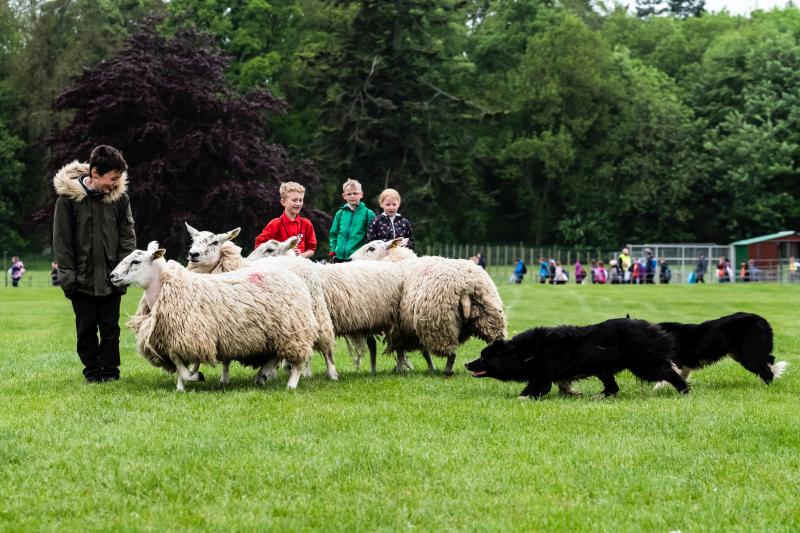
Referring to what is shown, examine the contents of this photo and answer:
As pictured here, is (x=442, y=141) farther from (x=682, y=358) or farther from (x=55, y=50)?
(x=682, y=358)

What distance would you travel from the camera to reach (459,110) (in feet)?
197

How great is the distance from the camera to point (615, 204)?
70188 mm

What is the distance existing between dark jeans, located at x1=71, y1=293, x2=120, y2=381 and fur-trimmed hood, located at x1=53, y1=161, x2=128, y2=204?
3.24 feet

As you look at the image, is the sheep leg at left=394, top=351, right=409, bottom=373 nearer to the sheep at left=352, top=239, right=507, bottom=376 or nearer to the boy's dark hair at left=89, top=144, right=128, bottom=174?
the sheep at left=352, top=239, right=507, bottom=376

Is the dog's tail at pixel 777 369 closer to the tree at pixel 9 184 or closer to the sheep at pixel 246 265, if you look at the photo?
the sheep at pixel 246 265

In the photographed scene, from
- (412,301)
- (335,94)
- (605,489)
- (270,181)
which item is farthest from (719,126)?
(605,489)

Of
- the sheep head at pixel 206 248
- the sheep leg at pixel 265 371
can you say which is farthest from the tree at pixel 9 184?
the sheep leg at pixel 265 371

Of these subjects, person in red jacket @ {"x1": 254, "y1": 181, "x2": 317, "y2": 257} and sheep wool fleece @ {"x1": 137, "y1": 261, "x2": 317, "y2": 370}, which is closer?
sheep wool fleece @ {"x1": 137, "y1": 261, "x2": 317, "y2": 370}

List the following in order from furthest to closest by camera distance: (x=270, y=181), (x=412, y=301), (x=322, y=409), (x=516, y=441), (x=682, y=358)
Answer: (x=270, y=181) < (x=412, y=301) < (x=682, y=358) < (x=322, y=409) < (x=516, y=441)

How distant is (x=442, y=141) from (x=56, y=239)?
51766mm

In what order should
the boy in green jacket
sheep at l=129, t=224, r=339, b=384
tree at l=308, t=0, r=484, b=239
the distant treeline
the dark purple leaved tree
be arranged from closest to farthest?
sheep at l=129, t=224, r=339, b=384 < the boy in green jacket < the dark purple leaved tree < the distant treeline < tree at l=308, t=0, r=484, b=239

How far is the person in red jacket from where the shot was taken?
12.3 meters

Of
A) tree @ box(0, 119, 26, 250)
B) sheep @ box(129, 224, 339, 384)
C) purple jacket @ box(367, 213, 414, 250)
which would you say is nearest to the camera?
sheep @ box(129, 224, 339, 384)

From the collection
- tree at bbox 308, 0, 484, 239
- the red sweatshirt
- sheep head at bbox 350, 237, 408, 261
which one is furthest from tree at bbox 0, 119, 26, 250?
sheep head at bbox 350, 237, 408, 261
